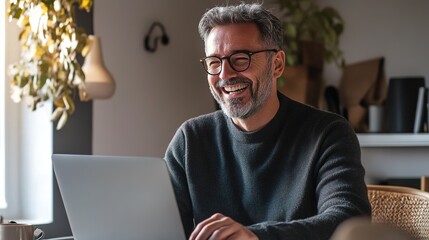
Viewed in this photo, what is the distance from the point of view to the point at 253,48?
177 centimetres

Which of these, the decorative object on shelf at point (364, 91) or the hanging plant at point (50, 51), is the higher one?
the hanging plant at point (50, 51)

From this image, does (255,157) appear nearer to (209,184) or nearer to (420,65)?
(209,184)

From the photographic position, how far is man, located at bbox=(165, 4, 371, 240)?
1.70 meters

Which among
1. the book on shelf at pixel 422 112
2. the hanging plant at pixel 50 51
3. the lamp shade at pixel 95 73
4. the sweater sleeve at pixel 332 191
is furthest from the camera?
the book on shelf at pixel 422 112

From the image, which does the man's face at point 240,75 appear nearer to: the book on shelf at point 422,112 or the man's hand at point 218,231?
the man's hand at point 218,231

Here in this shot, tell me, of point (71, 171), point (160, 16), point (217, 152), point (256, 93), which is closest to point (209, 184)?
point (217, 152)

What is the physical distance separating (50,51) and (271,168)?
1.01 meters

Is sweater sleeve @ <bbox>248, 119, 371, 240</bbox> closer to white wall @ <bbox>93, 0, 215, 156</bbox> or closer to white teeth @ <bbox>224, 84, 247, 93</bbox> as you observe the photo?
white teeth @ <bbox>224, 84, 247, 93</bbox>

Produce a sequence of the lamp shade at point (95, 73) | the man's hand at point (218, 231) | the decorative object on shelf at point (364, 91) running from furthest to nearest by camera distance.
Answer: the decorative object on shelf at point (364, 91)
the lamp shade at point (95, 73)
the man's hand at point (218, 231)

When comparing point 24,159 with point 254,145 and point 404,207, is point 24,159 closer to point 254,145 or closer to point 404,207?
point 254,145

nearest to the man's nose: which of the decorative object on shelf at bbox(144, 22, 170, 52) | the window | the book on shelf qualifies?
the window

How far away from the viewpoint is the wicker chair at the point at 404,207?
1.72 m

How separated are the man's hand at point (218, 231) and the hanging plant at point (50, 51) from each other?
1.25 meters

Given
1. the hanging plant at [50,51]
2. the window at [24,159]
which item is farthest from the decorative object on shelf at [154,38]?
the hanging plant at [50,51]
